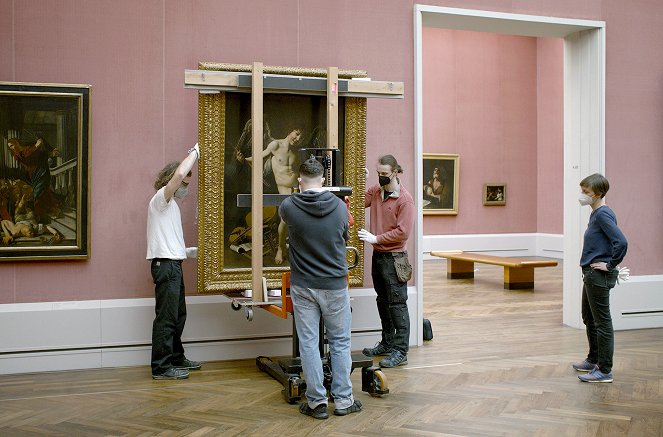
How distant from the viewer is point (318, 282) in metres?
5.54

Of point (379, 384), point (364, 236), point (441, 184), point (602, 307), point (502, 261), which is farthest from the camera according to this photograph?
point (441, 184)

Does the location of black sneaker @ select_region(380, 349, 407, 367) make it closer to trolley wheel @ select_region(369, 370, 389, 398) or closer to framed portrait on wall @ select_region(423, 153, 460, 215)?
trolley wheel @ select_region(369, 370, 389, 398)

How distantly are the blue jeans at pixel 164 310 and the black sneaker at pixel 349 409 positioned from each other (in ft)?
6.34

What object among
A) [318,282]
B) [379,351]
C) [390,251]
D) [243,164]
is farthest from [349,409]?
[243,164]

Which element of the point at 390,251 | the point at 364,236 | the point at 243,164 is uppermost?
the point at 243,164

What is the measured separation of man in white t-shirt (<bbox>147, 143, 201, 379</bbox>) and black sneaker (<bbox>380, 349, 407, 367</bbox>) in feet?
6.05

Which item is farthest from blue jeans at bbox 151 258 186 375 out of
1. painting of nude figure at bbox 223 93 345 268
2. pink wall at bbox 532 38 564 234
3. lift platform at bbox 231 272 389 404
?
pink wall at bbox 532 38 564 234

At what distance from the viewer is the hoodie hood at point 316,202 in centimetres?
556

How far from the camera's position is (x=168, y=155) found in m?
7.46

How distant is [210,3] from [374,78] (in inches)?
74.2

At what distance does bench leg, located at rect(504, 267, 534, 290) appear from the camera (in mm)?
13695

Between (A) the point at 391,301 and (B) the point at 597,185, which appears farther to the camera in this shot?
(A) the point at 391,301

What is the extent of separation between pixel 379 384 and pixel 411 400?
29 cm

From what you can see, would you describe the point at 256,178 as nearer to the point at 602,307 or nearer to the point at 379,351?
the point at 379,351
